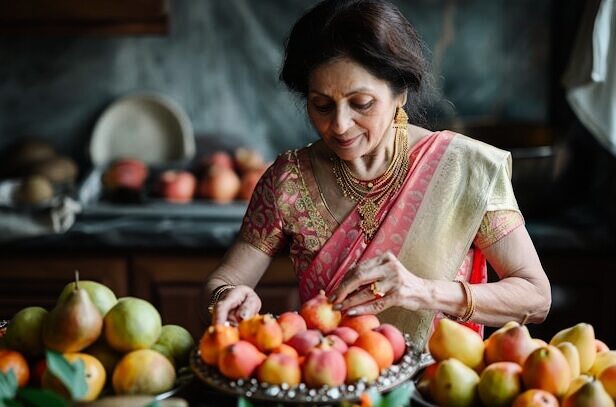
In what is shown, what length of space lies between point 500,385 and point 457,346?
13 centimetres

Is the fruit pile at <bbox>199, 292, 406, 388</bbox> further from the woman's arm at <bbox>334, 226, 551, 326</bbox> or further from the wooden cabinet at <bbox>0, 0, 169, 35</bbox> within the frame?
the wooden cabinet at <bbox>0, 0, 169, 35</bbox>

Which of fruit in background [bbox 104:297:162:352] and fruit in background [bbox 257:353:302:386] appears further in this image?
fruit in background [bbox 104:297:162:352]

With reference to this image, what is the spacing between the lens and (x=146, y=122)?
406 cm

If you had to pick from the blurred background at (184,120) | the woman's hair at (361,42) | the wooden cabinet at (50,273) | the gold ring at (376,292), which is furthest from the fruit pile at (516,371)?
the wooden cabinet at (50,273)

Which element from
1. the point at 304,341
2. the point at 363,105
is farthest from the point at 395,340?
the point at 363,105

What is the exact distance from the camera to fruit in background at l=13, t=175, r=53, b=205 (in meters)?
3.64

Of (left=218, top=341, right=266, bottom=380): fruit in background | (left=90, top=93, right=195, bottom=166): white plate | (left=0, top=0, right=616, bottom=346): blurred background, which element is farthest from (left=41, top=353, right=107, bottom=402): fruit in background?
(left=90, top=93, right=195, bottom=166): white plate

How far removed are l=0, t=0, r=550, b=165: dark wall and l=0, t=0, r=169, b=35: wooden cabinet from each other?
1.31 ft

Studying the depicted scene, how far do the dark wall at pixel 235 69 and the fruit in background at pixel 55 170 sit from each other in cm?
23

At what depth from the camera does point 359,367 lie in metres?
1.48

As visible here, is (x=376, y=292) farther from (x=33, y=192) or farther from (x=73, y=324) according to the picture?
(x=33, y=192)

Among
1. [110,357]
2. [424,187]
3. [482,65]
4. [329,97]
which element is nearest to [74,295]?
[110,357]

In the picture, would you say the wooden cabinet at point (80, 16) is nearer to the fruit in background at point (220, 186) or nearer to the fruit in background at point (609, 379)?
the fruit in background at point (220, 186)

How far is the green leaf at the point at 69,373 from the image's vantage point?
145 centimetres
